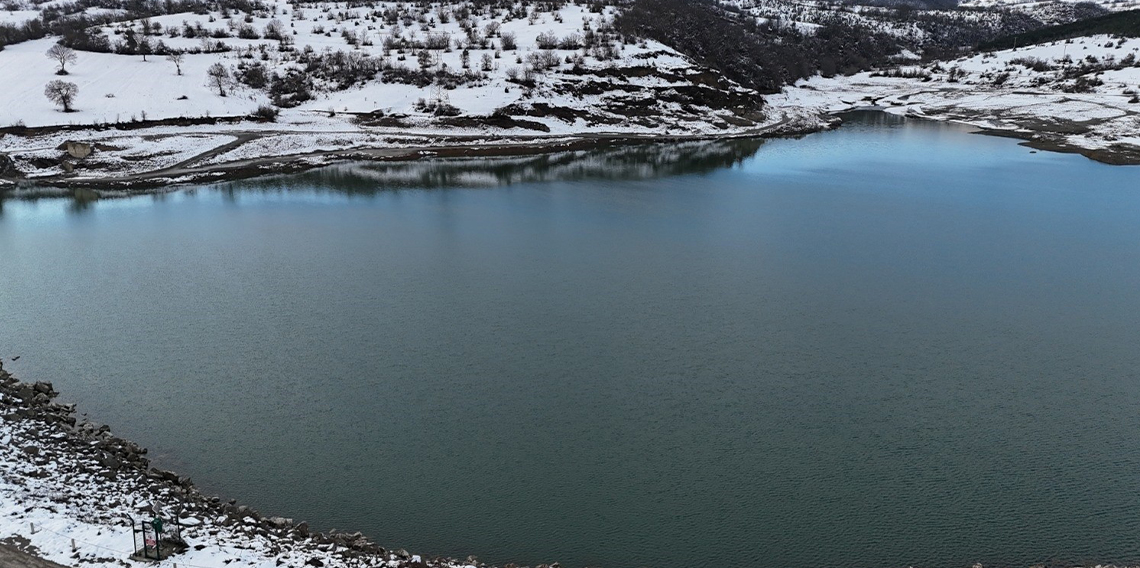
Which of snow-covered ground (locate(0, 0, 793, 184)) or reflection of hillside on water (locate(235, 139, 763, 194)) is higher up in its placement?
snow-covered ground (locate(0, 0, 793, 184))

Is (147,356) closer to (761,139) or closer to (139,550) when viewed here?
(139,550)

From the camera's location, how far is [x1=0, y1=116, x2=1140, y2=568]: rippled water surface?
11.6 m

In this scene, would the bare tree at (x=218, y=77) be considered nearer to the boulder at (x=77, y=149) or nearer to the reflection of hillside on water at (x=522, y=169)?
the boulder at (x=77, y=149)

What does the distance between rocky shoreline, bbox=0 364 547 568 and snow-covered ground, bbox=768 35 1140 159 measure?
48410 millimetres

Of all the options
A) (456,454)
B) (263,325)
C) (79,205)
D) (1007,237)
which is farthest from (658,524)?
(79,205)

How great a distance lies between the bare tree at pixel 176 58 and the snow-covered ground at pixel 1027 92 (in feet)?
143


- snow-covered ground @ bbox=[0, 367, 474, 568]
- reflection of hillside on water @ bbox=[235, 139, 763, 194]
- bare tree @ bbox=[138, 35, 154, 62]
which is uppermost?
bare tree @ bbox=[138, 35, 154, 62]

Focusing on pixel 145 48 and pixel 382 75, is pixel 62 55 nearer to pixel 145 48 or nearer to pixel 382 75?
pixel 145 48

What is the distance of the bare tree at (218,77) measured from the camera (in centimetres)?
4870

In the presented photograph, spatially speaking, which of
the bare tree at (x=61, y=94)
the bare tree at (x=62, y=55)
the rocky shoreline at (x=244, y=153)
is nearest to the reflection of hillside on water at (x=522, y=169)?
the rocky shoreline at (x=244, y=153)

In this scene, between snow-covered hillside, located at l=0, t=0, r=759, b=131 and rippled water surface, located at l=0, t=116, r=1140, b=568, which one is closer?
rippled water surface, located at l=0, t=116, r=1140, b=568

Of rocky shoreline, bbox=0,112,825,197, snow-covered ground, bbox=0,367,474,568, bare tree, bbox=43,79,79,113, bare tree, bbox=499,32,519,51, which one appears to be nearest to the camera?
snow-covered ground, bbox=0,367,474,568

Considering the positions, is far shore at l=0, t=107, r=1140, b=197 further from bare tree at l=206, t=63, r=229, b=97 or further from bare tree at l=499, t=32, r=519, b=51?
bare tree at l=499, t=32, r=519, b=51

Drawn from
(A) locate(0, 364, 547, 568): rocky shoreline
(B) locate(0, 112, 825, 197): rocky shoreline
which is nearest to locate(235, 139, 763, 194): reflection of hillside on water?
(B) locate(0, 112, 825, 197): rocky shoreline
